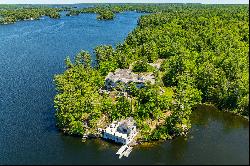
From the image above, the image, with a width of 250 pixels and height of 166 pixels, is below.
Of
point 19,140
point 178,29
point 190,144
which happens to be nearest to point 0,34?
point 178,29

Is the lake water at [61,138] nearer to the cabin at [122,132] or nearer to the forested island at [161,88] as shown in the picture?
the cabin at [122,132]

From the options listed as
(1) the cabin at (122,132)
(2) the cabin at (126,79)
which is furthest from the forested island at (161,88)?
(1) the cabin at (122,132)

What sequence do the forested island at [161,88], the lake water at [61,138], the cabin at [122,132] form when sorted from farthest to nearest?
the forested island at [161,88], the cabin at [122,132], the lake water at [61,138]

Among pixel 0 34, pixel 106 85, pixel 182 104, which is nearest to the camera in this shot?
pixel 182 104

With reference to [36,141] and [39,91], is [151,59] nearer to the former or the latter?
[39,91]

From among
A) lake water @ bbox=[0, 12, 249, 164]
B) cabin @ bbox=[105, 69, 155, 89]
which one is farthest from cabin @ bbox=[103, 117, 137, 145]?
cabin @ bbox=[105, 69, 155, 89]

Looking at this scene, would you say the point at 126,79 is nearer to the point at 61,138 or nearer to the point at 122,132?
the point at 122,132
